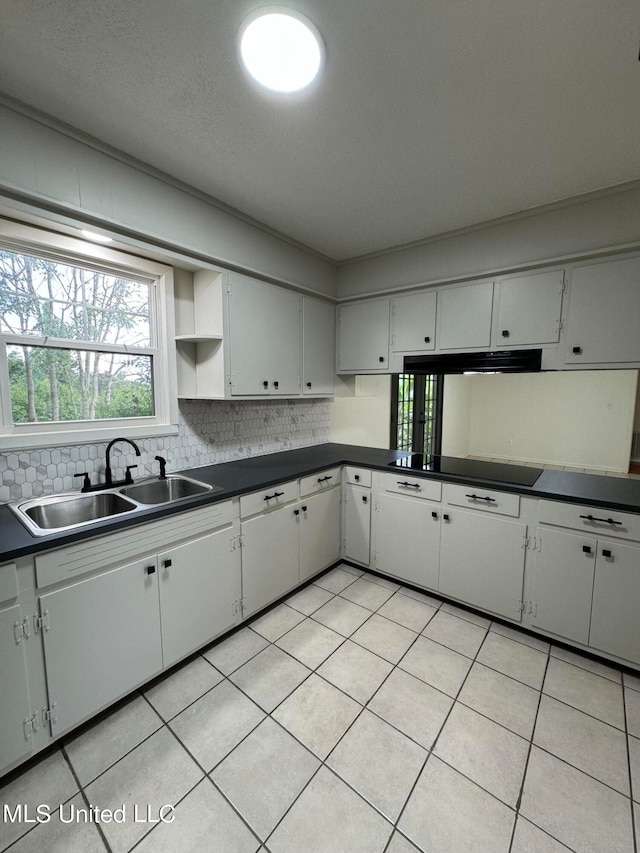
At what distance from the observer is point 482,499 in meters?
2.24

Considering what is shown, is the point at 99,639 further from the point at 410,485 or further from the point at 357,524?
the point at 410,485

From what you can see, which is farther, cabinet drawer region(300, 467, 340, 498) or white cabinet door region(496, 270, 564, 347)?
cabinet drawer region(300, 467, 340, 498)

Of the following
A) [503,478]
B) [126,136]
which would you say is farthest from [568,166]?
[126,136]

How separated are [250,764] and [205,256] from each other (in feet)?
8.38

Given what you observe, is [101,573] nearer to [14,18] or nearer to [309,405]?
[14,18]

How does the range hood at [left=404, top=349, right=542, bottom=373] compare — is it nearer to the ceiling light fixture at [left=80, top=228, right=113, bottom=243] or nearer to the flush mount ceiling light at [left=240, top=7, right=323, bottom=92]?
the flush mount ceiling light at [left=240, top=7, right=323, bottom=92]

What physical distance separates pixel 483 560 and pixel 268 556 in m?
1.39

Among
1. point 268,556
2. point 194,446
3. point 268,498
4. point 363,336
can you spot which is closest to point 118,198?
point 194,446

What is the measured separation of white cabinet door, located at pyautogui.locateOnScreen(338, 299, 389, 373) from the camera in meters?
2.99

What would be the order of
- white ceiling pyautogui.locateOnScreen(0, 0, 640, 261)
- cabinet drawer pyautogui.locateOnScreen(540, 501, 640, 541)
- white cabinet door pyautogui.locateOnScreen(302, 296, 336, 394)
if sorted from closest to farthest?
white ceiling pyautogui.locateOnScreen(0, 0, 640, 261), cabinet drawer pyautogui.locateOnScreen(540, 501, 640, 541), white cabinet door pyautogui.locateOnScreen(302, 296, 336, 394)

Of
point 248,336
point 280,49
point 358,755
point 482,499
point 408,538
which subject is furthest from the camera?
point 408,538

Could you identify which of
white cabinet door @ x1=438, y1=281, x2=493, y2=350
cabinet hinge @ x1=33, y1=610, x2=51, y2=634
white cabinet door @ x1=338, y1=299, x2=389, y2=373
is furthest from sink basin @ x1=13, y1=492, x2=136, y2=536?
white cabinet door @ x1=438, y1=281, x2=493, y2=350

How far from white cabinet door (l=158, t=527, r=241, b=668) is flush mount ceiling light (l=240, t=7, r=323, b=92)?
203cm

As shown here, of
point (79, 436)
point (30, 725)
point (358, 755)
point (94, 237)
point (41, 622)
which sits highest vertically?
point (94, 237)
